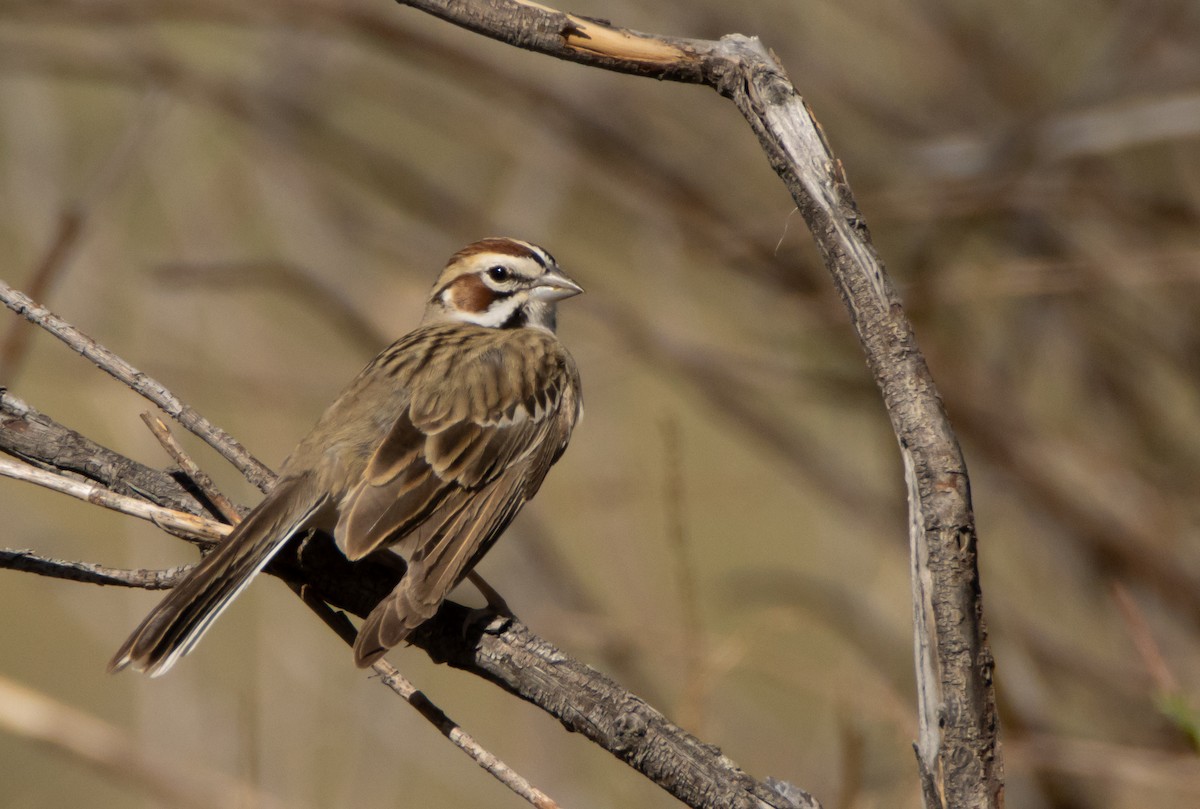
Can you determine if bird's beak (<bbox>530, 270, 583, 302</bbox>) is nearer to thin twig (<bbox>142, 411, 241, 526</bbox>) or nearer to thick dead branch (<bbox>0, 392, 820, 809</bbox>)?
thick dead branch (<bbox>0, 392, 820, 809</bbox>)

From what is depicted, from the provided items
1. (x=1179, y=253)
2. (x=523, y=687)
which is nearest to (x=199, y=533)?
(x=523, y=687)

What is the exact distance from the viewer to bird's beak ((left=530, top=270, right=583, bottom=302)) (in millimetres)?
4484

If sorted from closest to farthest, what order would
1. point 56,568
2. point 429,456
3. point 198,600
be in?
point 56,568 < point 198,600 < point 429,456

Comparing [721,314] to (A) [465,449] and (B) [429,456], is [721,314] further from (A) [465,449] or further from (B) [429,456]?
(B) [429,456]

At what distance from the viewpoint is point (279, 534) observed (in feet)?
9.03

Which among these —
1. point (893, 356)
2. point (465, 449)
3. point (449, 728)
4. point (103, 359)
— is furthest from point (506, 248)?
point (893, 356)

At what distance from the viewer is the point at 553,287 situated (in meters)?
4.52

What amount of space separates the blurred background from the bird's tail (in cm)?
153

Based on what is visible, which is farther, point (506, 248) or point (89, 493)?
point (506, 248)

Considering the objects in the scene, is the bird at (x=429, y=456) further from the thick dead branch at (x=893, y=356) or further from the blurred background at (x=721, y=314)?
the thick dead branch at (x=893, y=356)

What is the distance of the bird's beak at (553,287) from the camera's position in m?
4.48

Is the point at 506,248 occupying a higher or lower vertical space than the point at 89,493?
higher

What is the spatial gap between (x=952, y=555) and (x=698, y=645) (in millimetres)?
2090

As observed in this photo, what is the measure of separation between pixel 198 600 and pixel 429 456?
87 cm
